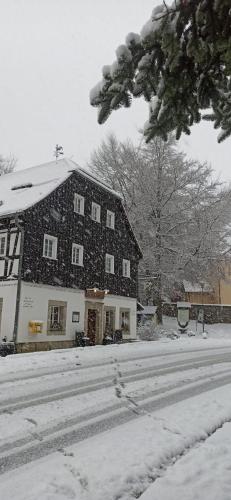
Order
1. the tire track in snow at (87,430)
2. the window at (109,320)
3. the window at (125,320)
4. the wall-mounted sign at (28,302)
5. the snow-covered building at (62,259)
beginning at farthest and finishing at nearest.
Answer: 1. the window at (125,320)
2. the window at (109,320)
3. the snow-covered building at (62,259)
4. the wall-mounted sign at (28,302)
5. the tire track in snow at (87,430)

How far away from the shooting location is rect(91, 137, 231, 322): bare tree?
29.5 meters

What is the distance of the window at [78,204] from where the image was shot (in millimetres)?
22438

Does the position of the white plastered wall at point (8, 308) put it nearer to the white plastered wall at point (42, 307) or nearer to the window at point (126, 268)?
the white plastered wall at point (42, 307)

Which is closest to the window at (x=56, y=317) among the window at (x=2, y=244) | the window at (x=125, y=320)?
the window at (x=2, y=244)

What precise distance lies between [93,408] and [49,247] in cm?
1305

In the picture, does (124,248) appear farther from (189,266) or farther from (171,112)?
(171,112)

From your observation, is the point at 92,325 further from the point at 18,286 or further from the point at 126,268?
the point at 18,286

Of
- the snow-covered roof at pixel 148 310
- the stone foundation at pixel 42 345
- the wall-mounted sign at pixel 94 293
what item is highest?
the wall-mounted sign at pixel 94 293

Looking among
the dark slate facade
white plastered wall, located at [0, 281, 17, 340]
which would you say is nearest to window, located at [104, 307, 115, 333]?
the dark slate facade

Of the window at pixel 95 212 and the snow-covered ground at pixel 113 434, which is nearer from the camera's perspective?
the snow-covered ground at pixel 113 434

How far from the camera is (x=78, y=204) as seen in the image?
22828 millimetres

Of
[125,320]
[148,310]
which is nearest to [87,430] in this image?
[125,320]

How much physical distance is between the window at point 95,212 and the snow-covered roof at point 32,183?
124 cm

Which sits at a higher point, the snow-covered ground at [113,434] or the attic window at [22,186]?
the attic window at [22,186]
